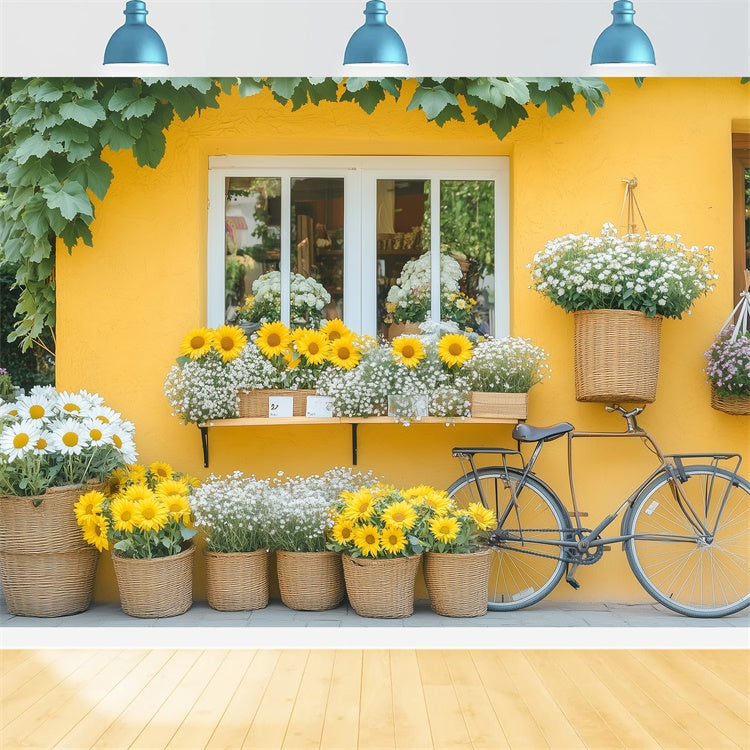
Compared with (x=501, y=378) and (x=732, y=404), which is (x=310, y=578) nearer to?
(x=501, y=378)

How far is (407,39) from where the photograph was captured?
3715mm

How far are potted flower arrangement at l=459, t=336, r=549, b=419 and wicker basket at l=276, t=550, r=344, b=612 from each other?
0.97 m

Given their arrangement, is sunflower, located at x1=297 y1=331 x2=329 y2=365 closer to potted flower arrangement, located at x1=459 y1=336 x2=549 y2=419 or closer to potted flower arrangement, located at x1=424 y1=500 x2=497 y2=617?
potted flower arrangement, located at x1=459 y1=336 x2=549 y2=419

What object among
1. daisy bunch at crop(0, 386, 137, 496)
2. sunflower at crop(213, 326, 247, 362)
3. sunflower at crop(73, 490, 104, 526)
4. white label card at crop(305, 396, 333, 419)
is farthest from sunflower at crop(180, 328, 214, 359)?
sunflower at crop(73, 490, 104, 526)

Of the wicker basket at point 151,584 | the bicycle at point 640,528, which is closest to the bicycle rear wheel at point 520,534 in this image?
the bicycle at point 640,528

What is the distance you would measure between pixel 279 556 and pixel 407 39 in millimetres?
2291

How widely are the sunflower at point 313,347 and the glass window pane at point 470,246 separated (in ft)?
2.32

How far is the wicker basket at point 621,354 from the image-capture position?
4547 millimetres

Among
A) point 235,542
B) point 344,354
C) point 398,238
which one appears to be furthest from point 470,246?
point 235,542

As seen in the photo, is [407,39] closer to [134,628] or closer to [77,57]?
[77,57]

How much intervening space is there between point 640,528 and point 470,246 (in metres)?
1.63

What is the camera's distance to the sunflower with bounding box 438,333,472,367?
4.62 meters

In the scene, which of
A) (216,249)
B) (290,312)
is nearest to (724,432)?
(290,312)

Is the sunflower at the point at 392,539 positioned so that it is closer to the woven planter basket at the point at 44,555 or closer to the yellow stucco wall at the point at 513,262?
the yellow stucco wall at the point at 513,262
